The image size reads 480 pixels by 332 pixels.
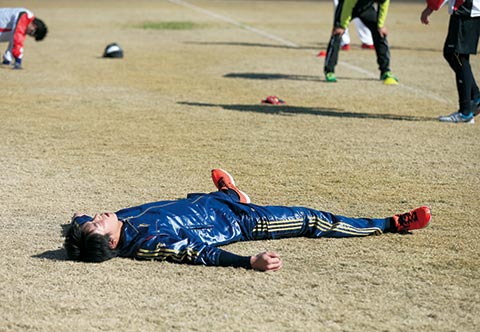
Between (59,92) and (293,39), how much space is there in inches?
381

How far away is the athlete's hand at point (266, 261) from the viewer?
5.83 meters

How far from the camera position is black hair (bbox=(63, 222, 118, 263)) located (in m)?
5.96

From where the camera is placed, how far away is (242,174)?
28.7 ft

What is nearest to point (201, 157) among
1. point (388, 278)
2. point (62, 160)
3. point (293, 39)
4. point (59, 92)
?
point (62, 160)

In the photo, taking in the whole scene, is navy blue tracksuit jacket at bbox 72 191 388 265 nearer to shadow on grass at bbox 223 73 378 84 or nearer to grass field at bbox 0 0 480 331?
grass field at bbox 0 0 480 331

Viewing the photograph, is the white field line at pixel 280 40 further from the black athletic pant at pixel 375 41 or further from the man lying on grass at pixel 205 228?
the man lying on grass at pixel 205 228

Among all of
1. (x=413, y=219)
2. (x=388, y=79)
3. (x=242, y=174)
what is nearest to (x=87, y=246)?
(x=413, y=219)

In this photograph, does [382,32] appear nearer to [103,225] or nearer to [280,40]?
[280,40]

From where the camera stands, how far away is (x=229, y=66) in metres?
17.2

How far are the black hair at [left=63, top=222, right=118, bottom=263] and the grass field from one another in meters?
0.06

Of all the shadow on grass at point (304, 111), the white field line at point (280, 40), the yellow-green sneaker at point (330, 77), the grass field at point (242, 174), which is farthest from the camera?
the yellow-green sneaker at point (330, 77)

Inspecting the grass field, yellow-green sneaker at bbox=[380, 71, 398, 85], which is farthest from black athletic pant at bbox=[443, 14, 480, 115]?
yellow-green sneaker at bbox=[380, 71, 398, 85]

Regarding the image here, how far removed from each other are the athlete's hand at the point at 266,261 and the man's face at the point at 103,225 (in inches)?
37.6

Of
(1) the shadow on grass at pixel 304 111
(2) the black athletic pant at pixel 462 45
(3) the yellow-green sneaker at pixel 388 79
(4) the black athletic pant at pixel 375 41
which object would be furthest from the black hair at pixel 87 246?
(3) the yellow-green sneaker at pixel 388 79
